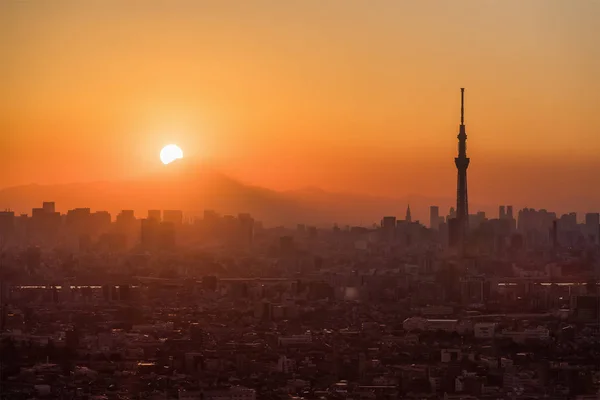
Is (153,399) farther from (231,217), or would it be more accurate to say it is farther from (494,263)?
(231,217)

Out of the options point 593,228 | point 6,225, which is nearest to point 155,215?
point 6,225

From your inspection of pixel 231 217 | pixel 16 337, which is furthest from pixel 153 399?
pixel 231 217

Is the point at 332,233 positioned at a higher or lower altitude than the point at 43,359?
higher

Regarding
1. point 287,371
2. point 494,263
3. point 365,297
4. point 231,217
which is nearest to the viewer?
point 287,371

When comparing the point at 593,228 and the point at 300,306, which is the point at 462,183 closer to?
the point at 593,228

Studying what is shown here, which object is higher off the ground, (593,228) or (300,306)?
(593,228)

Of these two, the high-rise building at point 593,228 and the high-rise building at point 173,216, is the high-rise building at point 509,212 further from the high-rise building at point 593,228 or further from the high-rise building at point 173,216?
the high-rise building at point 173,216

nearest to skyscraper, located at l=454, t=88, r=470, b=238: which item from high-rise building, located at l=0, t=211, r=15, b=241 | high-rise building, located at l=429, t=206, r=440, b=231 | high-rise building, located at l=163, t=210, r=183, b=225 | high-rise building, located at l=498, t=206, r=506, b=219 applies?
high-rise building, located at l=498, t=206, r=506, b=219

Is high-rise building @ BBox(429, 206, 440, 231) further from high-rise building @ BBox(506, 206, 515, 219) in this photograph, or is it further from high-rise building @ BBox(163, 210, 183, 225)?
high-rise building @ BBox(163, 210, 183, 225)
